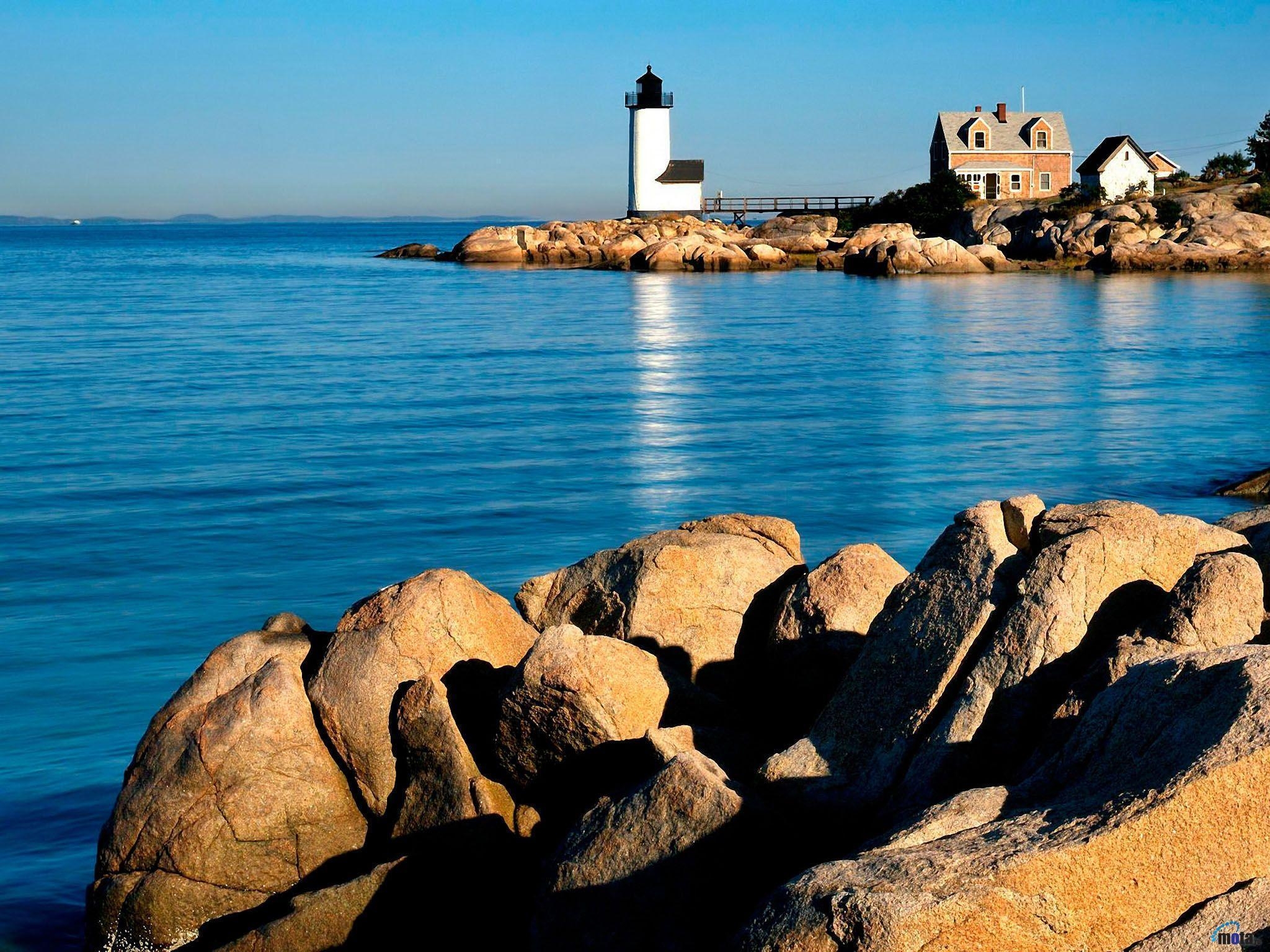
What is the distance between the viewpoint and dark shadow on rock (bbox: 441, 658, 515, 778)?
6875 millimetres

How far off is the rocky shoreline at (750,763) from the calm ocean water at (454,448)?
1524 mm

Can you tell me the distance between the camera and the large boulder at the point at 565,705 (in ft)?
21.4

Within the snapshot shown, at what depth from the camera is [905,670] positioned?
617 centimetres

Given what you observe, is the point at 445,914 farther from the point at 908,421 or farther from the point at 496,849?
the point at 908,421

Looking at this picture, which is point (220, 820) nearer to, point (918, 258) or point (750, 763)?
point (750, 763)

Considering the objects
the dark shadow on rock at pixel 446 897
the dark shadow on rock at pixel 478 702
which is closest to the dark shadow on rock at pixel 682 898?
the dark shadow on rock at pixel 446 897

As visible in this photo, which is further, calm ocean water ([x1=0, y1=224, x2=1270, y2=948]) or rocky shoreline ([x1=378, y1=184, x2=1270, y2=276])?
rocky shoreline ([x1=378, y1=184, x2=1270, y2=276])

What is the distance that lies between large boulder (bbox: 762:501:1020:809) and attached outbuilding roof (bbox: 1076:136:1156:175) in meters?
70.7

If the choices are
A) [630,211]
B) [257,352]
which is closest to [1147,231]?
[630,211]

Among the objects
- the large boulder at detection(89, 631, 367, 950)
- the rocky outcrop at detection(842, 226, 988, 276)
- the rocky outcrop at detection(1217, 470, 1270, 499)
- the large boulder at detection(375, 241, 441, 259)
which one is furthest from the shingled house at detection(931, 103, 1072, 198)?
the large boulder at detection(89, 631, 367, 950)

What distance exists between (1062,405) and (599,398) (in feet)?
30.4

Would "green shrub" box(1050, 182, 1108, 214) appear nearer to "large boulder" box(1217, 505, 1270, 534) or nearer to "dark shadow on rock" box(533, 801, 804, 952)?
"large boulder" box(1217, 505, 1270, 534)

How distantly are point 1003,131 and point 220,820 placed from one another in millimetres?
77934

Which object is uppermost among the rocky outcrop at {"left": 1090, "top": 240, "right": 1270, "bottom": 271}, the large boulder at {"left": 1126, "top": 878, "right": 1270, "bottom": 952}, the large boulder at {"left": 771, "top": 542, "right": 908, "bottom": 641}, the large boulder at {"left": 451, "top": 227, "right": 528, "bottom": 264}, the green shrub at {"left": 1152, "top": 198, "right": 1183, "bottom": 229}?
the green shrub at {"left": 1152, "top": 198, "right": 1183, "bottom": 229}
